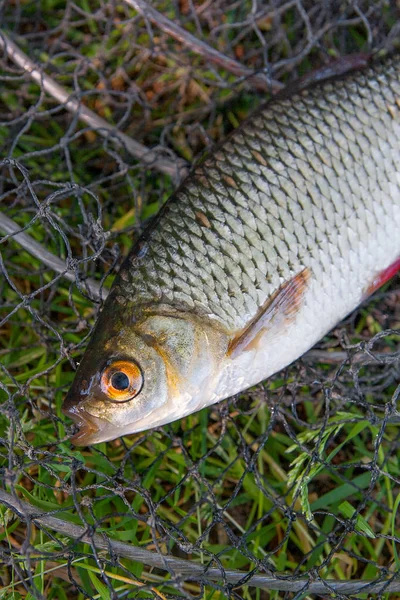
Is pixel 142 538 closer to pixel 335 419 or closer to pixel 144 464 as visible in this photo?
pixel 144 464

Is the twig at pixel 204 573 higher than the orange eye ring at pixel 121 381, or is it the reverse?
the orange eye ring at pixel 121 381

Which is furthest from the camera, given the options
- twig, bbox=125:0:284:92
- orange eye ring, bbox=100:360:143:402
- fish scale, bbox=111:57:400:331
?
twig, bbox=125:0:284:92

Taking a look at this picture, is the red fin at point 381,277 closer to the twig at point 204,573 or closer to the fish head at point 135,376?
the fish head at point 135,376

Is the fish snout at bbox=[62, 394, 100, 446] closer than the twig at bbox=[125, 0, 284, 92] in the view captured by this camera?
Yes

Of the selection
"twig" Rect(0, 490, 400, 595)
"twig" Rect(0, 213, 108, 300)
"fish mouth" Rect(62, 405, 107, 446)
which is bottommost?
"twig" Rect(0, 490, 400, 595)

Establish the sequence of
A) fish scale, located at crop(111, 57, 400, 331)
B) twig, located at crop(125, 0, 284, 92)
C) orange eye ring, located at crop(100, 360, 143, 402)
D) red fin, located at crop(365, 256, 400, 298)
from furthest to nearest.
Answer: twig, located at crop(125, 0, 284, 92)
red fin, located at crop(365, 256, 400, 298)
fish scale, located at crop(111, 57, 400, 331)
orange eye ring, located at crop(100, 360, 143, 402)

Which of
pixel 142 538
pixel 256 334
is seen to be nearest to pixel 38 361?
pixel 142 538

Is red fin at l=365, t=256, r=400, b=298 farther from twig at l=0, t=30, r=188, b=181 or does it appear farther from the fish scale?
twig at l=0, t=30, r=188, b=181

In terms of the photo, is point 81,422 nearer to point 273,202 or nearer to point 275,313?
point 275,313

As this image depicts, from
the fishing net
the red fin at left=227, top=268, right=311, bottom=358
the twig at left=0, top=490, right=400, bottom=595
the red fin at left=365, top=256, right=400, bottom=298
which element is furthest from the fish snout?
the red fin at left=365, top=256, right=400, bottom=298

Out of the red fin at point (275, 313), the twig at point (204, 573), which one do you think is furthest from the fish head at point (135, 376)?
the twig at point (204, 573)
